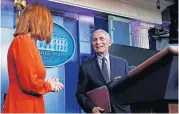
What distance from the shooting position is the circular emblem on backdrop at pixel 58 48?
3518 millimetres

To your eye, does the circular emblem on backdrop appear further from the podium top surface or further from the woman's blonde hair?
the podium top surface

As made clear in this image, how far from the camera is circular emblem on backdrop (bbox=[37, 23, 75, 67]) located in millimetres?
3518

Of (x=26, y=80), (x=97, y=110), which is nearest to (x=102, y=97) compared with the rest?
(x=97, y=110)

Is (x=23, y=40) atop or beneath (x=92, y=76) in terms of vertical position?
atop

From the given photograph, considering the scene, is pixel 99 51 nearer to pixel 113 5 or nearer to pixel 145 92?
pixel 145 92

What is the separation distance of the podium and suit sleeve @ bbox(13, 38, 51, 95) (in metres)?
0.41

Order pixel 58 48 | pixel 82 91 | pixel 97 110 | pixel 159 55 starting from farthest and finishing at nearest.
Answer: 1. pixel 58 48
2. pixel 82 91
3. pixel 97 110
4. pixel 159 55

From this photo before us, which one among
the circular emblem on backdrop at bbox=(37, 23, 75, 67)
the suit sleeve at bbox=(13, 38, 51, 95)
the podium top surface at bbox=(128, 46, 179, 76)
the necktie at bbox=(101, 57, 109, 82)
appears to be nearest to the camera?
the podium top surface at bbox=(128, 46, 179, 76)

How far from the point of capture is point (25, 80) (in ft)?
4.09

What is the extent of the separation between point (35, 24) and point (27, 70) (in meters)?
0.23

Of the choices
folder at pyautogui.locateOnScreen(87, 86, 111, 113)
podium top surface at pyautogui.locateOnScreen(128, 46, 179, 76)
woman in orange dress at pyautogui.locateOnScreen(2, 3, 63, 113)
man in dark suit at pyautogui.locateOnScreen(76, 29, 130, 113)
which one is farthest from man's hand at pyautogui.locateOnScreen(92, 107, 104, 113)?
podium top surface at pyautogui.locateOnScreen(128, 46, 179, 76)

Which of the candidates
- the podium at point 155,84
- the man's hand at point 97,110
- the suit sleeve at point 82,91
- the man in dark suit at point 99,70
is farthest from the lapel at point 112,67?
the podium at point 155,84

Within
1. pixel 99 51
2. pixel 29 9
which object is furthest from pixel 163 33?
pixel 29 9

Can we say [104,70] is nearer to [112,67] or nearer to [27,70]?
[112,67]
